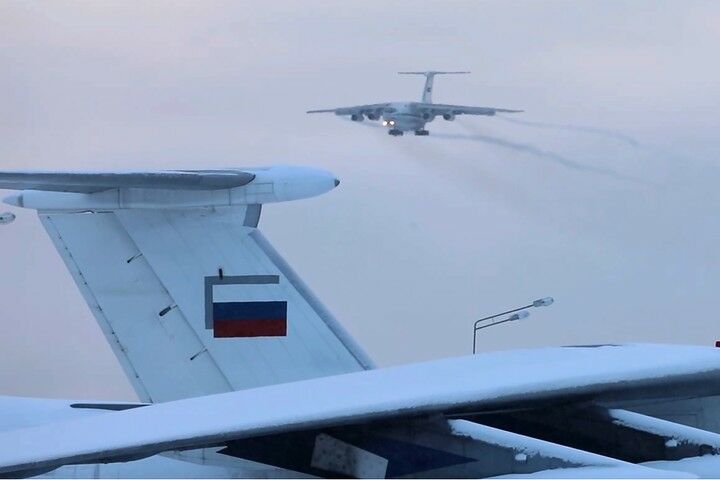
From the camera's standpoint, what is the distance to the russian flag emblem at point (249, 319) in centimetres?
880

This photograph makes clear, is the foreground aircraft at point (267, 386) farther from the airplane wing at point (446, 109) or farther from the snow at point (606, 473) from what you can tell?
the airplane wing at point (446, 109)

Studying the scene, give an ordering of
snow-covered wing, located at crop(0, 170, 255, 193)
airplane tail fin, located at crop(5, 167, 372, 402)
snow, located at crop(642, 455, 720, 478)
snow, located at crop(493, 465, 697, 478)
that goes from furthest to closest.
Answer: airplane tail fin, located at crop(5, 167, 372, 402) < snow-covered wing, located at crop(0, 170, 255, 193) < snow, located at crop(642, 455, 720, 478) < snow, located at crop(493, 465, 697, 478)

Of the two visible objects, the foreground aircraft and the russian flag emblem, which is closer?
the foreground aircraft

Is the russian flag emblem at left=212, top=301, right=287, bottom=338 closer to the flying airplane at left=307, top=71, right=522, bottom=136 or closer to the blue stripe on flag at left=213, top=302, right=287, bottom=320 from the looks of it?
the blue stripe on flag at left=213, top=302, right=287, bottom=320

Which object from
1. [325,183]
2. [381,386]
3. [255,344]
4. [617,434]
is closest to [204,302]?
[255,344]

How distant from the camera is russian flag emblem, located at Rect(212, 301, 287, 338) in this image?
880 centimetres

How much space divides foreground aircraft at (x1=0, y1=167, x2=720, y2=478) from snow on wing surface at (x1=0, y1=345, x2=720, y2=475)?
0.01 m

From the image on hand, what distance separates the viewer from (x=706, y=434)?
19.6 feet

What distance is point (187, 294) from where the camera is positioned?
880 cm

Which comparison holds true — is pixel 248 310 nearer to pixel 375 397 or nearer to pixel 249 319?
pixel 249 319

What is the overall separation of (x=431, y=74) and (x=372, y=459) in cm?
4446

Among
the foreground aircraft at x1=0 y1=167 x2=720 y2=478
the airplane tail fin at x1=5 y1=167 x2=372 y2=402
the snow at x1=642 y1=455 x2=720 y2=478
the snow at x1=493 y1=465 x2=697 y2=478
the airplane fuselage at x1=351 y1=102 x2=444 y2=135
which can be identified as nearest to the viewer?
the snow at x1=493 y1=465 x2=697 y2=478

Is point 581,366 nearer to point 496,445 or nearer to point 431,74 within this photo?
point 496,445

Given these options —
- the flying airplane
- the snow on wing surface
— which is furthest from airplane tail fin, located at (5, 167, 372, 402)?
the flying airplane
